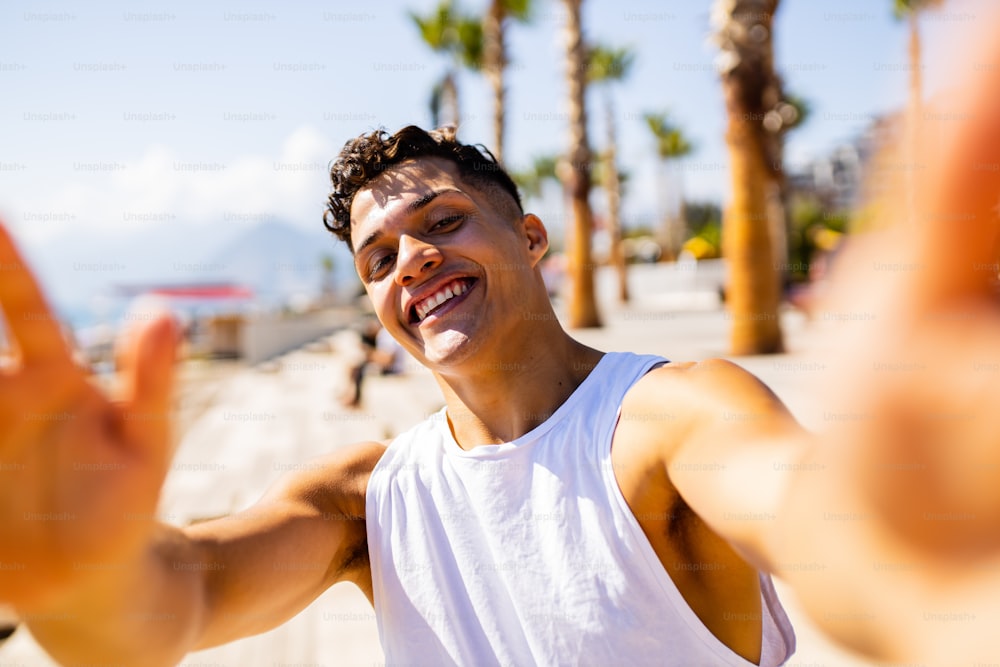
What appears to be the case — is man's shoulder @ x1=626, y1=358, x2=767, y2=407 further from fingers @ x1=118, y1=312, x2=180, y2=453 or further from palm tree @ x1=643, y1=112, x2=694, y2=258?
palm tree @ x1=643, y1=112, x2=694, y2=258

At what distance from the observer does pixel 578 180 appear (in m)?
13.7

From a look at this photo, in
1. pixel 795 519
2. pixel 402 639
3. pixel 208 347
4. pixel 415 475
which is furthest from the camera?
pixel 208 347

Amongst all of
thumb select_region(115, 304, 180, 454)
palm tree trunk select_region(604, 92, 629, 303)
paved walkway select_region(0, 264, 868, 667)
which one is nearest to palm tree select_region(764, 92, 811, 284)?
paved walkway select_region(0, 264, 868, 667)

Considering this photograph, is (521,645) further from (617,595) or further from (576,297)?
(576,297)

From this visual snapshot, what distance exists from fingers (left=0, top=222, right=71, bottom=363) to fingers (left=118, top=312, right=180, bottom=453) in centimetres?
8

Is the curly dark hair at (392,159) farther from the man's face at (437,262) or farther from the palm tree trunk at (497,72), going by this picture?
the palm tree trunk at (497,72)

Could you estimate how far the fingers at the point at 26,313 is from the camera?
30.0 inches

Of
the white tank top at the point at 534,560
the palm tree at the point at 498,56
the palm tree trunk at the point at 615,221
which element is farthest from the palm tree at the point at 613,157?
the white tank top at the point at 534,560

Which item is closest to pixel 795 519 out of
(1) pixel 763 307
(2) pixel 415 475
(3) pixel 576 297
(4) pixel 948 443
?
(4) pixel 948 443

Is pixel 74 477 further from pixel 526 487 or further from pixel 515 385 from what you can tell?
pixel 515 385

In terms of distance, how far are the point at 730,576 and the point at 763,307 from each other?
7.81m

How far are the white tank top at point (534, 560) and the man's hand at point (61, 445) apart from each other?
76 cm

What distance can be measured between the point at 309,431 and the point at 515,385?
706cm

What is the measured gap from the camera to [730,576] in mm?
1352
